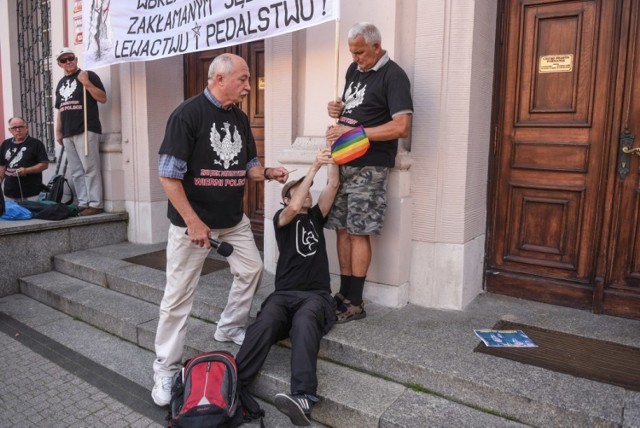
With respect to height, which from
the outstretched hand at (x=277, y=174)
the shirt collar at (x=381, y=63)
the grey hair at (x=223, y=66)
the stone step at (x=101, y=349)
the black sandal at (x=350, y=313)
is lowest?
the stone step at (x=101, y=349)

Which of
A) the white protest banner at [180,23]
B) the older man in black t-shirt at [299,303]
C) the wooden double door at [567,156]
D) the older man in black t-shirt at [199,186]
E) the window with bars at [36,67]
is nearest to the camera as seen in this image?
the older man in black t-shirt at [299,303]

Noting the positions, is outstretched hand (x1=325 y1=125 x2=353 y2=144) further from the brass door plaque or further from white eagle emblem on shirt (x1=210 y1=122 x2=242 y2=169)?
the brass door plaque

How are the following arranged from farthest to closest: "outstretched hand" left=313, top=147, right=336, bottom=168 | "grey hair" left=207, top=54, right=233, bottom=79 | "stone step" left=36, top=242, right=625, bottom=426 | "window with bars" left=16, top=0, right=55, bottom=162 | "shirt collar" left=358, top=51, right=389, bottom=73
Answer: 1. "window with bars" left=16, top=0, right=55, bottom=162
2. "shirt collar" left=358, top=51, right=389, bottom=73
3. "outstretched hand" left=313, top=147, right=336, bottom=168
4. "grey hair" left=207, top=54, right=233, bottom=79
5. "stone step" left=36, top=242, right=625, bottom=426

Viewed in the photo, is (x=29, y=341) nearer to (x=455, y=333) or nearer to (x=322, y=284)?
(x=322, y=284)

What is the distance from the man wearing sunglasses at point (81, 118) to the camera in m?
6.46

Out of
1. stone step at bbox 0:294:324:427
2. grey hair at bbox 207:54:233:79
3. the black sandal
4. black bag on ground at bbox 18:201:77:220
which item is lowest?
stone step at bbox 0:294:324:427

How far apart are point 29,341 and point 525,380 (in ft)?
13.3

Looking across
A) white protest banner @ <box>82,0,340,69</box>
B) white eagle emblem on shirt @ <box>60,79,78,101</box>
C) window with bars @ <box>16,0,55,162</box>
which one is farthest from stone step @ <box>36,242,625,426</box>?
window with bars @ <box>16,0,55,162</box>

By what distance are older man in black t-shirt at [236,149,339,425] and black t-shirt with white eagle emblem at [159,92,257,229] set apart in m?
0.42

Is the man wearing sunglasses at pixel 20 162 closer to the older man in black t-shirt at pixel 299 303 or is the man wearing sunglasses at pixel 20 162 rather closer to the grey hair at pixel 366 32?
the older man in black t-shirt at pixel 299 303

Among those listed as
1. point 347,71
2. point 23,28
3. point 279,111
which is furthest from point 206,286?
point 23,28

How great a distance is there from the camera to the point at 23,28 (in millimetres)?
8461

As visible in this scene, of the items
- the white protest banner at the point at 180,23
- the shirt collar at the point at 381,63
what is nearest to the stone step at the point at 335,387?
the shirt collar at the point at 381,63

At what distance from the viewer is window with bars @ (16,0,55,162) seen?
813 cm
